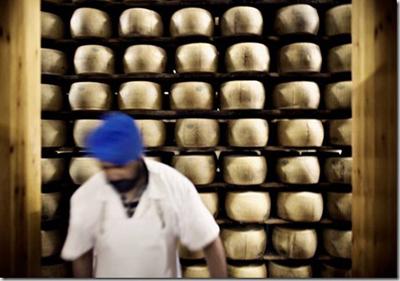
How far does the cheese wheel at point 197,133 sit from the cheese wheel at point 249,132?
4.9 inches

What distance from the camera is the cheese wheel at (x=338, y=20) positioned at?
235cm

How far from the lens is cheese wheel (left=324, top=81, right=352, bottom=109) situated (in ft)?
7.72

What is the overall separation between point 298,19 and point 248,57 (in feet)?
1.25

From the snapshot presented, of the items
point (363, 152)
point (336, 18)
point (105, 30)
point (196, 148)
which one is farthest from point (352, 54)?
point (105, 30)

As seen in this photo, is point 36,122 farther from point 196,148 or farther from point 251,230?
point 251,230

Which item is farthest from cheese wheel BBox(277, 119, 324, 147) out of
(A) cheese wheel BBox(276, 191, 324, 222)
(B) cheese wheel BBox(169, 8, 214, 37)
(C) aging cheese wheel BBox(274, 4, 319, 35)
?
(B) cheese wheel BBox(169, 8, 214, 37)

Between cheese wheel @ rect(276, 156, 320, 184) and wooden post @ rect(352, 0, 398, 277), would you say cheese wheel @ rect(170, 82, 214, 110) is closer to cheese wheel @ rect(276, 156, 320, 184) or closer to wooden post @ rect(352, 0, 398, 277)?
cheese wheel @ rect(276, 156, 320, 184)

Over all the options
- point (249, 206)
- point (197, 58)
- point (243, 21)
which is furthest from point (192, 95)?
point (249, 206)

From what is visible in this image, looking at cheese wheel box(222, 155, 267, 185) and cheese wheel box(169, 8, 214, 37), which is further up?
cheese wheel box(169, 8, 214, 37)

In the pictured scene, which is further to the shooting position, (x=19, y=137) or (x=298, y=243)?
(x=298, y=243)

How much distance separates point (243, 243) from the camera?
7.75 ft

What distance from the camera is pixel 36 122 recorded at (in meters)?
2.29

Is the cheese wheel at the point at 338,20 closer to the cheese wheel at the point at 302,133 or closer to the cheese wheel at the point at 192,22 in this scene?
the cheese wheel at the point at 302,133

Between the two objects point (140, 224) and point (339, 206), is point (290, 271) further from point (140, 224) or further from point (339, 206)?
point (140, 224)
